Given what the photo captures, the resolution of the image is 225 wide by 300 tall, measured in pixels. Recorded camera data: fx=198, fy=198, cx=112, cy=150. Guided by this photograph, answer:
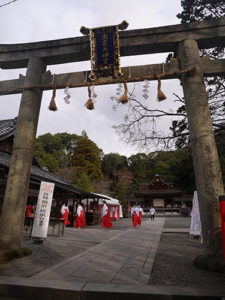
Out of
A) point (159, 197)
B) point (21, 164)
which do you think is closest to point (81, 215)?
point (21, 164)

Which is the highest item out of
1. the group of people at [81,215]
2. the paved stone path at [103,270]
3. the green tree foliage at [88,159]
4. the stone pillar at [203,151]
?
the green tree foliage at [88,159]

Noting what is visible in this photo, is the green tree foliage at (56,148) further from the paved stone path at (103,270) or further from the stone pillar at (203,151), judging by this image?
the stone pillar at (203,151)

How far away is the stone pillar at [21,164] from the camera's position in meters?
4.50

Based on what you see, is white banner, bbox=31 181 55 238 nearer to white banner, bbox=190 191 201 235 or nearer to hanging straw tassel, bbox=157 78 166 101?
hanging straw tassel, bbox=157 78 166 101

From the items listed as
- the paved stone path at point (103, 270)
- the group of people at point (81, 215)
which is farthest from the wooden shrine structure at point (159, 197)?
the paved stone path at point (103, 270)

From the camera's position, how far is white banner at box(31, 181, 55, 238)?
6961 mm

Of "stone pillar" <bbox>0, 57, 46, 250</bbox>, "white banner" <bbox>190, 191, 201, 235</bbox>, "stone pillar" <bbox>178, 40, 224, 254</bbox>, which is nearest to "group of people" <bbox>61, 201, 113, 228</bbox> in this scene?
"white banner" <bbox>190, 191, 201, 235</bbox>

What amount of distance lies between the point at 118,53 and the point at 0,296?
5566 millimetres

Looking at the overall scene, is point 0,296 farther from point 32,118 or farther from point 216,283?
point 32,118

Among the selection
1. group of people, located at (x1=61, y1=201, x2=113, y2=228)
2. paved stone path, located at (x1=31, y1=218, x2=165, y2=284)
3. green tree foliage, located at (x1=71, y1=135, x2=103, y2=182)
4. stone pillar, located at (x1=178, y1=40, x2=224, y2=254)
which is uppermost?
green tree foliage, located at (x1=71, y1=135, x2=103, y2=182)

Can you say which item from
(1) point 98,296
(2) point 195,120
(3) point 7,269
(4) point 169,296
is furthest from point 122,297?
(2) point 195,120

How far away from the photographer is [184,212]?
30.8 meters

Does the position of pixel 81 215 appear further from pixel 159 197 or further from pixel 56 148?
pixel 56 148

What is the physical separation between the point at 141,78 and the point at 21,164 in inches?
144
